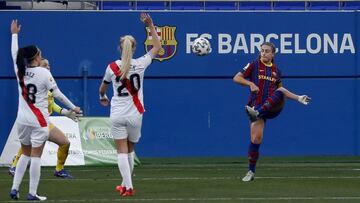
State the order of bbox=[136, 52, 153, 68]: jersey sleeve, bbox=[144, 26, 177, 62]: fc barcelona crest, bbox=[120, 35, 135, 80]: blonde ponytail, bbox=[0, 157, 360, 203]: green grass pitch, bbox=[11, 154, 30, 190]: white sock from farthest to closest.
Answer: bbox=[144, 26, 177, 62]: fc barcelona crest < bbox=[136, 52, 153, 68]: jersey sleeve < bbox=[0, 157, 360, 203]: green grass pitch < bbox=[120, 35, 135, 80]: blonde ponytail < bbox=[11, 154, 30, 190]: white sock

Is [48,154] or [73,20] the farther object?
[73,20]

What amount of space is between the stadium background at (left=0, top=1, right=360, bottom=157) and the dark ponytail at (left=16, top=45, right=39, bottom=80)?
8281 mm

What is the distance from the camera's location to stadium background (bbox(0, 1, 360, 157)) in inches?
838

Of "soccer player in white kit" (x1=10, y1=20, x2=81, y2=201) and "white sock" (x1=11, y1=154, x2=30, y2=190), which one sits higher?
"soccer player in white kit" (x1=10, y1=20, x2=81, y2=201)

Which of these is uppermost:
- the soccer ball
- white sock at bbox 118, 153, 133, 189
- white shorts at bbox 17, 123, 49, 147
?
the soccer ball

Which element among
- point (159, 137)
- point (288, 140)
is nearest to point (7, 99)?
point (159, 137)

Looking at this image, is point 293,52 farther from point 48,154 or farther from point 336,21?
point 48,154

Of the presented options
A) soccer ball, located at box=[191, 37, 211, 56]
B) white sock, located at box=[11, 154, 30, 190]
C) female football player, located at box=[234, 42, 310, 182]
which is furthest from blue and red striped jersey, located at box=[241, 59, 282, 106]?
soccer ball, located at box=[191, 37, 211, 56]

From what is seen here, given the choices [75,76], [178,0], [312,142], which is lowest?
[312,142]

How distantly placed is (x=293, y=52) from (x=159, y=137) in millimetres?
3103

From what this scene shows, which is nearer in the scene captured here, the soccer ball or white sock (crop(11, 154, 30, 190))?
white sock (crop(11, 154, 30, 190))

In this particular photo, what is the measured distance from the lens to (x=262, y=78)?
15883 mm

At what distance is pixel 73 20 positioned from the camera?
2123 centimetres

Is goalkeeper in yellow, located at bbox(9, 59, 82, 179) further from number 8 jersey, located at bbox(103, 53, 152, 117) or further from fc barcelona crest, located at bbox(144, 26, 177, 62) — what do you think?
fc barcelona crest, located at bbox(144, 26, 177, 62)
